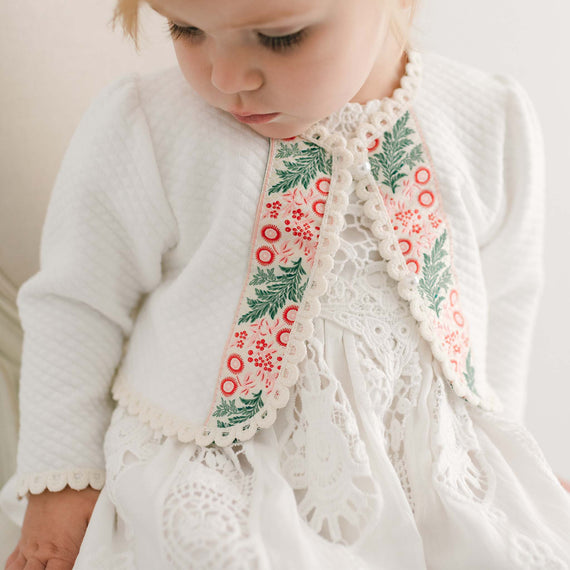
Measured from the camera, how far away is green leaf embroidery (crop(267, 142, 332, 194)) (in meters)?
0.72

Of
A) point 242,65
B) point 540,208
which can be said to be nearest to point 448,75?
point 540,208

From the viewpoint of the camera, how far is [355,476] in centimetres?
69

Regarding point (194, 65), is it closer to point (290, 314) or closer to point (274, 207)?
point (274, 207)

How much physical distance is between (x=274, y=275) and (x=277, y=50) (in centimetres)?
23

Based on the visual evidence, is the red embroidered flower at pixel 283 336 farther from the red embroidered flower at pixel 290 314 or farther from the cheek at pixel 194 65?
the cheek at pixel 194 65

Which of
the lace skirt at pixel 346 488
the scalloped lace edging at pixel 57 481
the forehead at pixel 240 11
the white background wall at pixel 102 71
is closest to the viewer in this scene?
the forehead at pixel 240 11

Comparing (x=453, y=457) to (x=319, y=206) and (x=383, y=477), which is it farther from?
(x=319, y=206)

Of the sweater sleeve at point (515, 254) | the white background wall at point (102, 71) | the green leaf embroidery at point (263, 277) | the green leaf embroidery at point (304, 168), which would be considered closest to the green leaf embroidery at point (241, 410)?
the green leaf embroidery at point (263, 277)

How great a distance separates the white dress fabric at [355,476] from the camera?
67 centimetres

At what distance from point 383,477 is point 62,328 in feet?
1.26

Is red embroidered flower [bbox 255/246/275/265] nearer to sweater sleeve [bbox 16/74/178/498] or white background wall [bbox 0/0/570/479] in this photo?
sweater sleeve [bbox 16/74/178/498]

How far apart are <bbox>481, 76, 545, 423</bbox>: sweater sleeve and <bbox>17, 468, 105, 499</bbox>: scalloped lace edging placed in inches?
19.6

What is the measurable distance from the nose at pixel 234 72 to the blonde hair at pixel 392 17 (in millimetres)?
99

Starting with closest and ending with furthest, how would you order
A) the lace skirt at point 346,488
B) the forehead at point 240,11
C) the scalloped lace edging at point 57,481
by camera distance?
the forehead at point 240,11, the lace skirt at point 346,488, the scalloped lace edging at point 57,481
